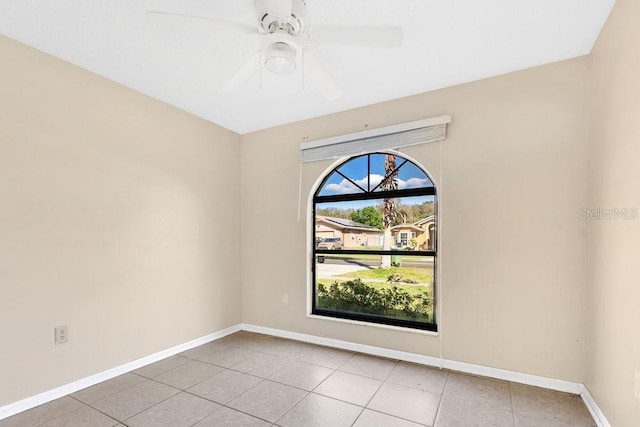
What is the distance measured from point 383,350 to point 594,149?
2319 mm

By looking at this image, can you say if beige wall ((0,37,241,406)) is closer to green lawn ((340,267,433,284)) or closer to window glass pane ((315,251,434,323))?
window glass pane ((315,251,434,323))

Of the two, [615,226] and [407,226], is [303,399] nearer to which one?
[407,226]

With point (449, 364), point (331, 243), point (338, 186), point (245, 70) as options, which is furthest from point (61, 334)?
point (449, 364)

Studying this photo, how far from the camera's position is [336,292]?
11.1 feet

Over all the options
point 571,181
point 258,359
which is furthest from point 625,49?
point 258,359

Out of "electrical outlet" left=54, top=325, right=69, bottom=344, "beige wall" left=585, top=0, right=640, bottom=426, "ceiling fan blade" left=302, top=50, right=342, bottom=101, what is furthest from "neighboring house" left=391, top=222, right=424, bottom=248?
"electrical outlet" left=54, top=325, right=69, bottom=344

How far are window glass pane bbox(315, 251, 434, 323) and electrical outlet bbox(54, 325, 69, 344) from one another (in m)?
2.20

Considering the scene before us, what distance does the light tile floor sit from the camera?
1.94m

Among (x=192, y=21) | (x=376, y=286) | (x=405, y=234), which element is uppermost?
(x=192, y=21)

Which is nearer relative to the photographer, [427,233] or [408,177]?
[427,233]

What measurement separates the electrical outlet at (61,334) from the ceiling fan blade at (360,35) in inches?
Answer: 104

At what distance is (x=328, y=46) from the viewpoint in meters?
2.15

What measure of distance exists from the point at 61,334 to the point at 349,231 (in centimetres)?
258

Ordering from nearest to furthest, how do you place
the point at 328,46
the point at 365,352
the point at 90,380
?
the point at 328,46 < the point at 90,380 < the point at 365,352
